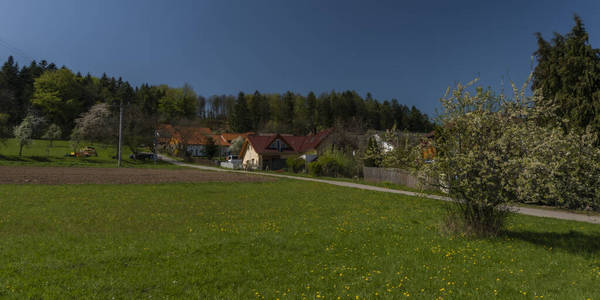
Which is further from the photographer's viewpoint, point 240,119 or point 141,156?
point 240,119

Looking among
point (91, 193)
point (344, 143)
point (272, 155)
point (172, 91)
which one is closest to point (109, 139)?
point (272, 155)

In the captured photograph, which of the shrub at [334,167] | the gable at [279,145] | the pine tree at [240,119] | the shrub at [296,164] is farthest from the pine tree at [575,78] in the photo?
the pine tree at [240,119]

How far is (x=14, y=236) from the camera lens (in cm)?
893

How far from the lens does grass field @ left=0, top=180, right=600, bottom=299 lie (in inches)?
231

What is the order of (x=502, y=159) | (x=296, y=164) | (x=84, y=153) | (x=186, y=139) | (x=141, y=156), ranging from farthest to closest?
(x=186, y=139)
(x=141, y=156)
(x=84, y=153)
(x=296, y=164)
(x=502, y=159)

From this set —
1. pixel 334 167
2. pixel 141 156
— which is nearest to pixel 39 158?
pixel 141 156

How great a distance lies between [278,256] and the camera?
25.5 feet

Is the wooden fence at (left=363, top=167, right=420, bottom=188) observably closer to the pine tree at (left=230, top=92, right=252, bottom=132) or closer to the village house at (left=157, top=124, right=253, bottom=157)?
the village house at (left=157, top=124, right=253, bottom=157)

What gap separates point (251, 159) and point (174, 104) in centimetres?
6193

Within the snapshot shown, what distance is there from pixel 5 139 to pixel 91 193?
38517 millimetres

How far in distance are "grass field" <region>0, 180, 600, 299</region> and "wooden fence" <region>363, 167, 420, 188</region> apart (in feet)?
44.2

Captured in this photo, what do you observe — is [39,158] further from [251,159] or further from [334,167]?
[334,167]

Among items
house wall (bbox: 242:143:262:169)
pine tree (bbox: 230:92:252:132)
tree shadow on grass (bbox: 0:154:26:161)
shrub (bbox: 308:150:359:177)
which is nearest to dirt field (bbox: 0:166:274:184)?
shrub (bbox: 308:150:359:177)

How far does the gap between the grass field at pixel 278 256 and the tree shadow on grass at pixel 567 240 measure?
4 cm
